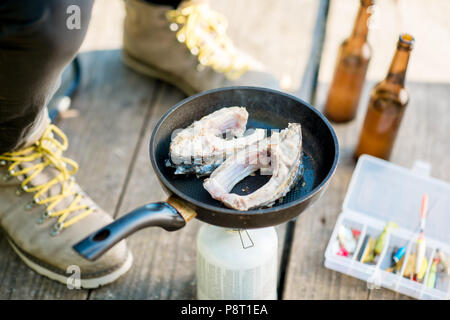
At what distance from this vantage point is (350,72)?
5.57 feet

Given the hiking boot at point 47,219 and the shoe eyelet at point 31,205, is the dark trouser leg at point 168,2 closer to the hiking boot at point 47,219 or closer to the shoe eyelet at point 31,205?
the hiking boot at point 47,219

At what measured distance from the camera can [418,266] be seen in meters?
1.35

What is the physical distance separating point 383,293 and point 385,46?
1.16 m

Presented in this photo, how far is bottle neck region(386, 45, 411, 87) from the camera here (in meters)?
1.41

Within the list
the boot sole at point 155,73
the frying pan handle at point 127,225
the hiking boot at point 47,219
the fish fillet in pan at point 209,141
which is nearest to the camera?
the frying pan handle at point 127,225

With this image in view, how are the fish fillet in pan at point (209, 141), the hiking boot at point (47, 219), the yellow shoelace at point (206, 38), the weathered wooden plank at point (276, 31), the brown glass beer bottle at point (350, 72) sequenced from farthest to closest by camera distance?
the weathered wooden plank at point (276, 31) → the yellow shoelace at point (206, 38) → the brown glass beer bottle at point (350, 72) → the hiking boot at point (47, 219) → the fish fillet in pan at point (209, 141)

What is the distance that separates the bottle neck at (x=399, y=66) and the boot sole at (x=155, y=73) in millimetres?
725

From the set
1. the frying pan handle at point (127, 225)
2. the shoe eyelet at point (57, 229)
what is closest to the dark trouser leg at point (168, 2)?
the shoe eyelet at point (57, 229)

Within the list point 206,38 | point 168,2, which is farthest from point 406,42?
point 168,2

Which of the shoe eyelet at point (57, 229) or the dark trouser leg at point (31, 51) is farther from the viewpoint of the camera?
the shoe eyelet at point (57, 229)

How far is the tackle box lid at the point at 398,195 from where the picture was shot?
150 cm

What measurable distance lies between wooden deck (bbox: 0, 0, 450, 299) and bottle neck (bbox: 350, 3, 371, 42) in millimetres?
342
